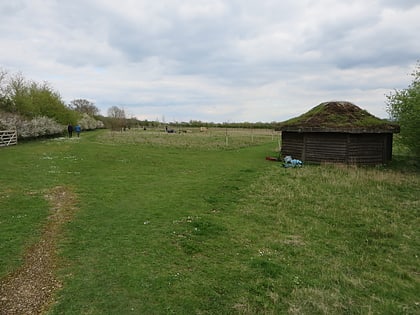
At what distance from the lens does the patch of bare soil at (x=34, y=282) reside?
4.64 metres

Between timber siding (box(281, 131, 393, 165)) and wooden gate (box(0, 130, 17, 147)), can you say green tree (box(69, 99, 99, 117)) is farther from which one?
timber siding (box(281, 131, 393, 165))

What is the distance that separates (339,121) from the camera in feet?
69.5

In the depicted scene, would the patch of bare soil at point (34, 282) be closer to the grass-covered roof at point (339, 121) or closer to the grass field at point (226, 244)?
the grass field at point (226, 244)

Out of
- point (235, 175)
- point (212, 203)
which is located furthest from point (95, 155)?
point (212, 203)

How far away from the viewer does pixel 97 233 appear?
7684 mm

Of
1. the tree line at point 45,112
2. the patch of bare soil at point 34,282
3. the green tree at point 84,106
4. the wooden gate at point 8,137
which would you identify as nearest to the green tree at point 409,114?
the tree line at point 45,112

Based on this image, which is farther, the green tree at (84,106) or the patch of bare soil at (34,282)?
the green tree at (84,106)

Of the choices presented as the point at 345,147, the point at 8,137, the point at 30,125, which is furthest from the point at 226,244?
the point at 30,125

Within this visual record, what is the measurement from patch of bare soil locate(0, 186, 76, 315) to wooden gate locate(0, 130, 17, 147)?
2648cm

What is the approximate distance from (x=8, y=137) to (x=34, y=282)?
3071cm

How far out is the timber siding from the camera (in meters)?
20.6

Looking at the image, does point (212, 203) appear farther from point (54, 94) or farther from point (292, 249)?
point (54, 94)

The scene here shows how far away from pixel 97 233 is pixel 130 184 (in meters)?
6.24

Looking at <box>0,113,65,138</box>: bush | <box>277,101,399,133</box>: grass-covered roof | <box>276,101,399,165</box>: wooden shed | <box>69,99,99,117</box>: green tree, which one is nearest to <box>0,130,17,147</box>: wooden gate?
<box>0,113,65,138</box>: bush
